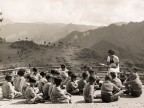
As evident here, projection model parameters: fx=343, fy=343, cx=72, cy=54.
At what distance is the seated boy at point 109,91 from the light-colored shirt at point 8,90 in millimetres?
4127

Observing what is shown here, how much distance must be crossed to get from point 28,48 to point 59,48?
808cm

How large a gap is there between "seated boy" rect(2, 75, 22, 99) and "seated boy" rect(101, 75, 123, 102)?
4092 mm

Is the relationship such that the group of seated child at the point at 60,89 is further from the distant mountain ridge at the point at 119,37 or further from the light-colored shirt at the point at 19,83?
A: the distant mountain ridge at the point at 119,37

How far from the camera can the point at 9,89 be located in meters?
15.5

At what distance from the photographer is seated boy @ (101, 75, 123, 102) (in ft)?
48.3

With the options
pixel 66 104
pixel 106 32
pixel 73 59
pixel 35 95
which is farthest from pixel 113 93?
pixel 106 32

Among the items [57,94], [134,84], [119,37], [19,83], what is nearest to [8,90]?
[19,83]

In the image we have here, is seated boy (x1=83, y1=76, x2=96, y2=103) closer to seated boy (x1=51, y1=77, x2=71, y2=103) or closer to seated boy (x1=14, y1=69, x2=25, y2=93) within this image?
seated boy (x1=51, y1=77, x2=71, y2=103)

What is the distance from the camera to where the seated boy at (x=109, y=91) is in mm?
14711

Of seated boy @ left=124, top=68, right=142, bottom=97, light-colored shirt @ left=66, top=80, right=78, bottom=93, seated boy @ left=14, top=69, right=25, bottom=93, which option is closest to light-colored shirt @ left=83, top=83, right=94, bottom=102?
light-colored shirt @ left=66, top=80, right=78, bottom=93

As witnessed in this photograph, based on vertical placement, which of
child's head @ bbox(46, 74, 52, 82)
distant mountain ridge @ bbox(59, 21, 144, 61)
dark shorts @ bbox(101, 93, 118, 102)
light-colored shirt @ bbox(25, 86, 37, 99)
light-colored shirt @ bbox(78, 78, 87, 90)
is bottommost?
dark shorts @ bbox(101, 93, 118, 102)

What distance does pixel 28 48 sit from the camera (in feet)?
223

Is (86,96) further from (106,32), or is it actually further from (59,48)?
(106,32)

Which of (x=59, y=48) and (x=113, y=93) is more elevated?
(x=59, y=48)
